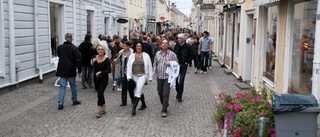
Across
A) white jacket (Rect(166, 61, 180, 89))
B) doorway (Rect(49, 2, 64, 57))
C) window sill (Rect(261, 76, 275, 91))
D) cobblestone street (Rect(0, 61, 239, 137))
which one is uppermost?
doorway (Rect(49, 2, 64, 57))

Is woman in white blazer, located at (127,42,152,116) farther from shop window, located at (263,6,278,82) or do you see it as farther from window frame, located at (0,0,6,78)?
window frame, located at (0,0,6,78)

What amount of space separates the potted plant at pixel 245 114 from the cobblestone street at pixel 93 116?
118 cm

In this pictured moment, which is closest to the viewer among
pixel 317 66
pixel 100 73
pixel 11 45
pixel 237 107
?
pixel 237 107

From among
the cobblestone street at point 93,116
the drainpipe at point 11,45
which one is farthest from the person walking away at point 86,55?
the drainpipe at point 11,45

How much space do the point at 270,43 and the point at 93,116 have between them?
201 inches

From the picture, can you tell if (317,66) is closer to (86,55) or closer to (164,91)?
(164,91)

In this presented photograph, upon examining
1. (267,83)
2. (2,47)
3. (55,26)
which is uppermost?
(55,26)

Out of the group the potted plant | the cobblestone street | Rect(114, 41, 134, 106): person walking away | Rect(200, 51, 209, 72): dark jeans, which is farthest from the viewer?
Rect(200, 51, 209, 72): dark jeans

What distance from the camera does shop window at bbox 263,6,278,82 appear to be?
9.89 meters

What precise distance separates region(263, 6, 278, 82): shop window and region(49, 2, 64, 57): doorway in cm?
798

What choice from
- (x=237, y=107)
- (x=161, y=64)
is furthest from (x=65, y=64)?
(x=237, y=107)

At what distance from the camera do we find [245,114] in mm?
5102

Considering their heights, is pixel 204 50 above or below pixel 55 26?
below

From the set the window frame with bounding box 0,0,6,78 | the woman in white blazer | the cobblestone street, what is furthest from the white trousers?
the window frame with bounding box 0,0,6,78
